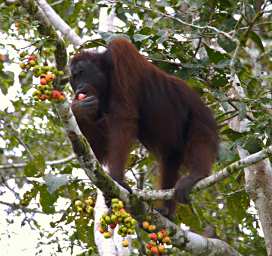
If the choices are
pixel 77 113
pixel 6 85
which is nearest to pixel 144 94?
pixel 77 113

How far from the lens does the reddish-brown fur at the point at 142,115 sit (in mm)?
5133

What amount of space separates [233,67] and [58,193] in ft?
5.81

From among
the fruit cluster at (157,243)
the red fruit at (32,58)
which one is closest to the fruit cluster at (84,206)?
the fruit cluster at (157,243)

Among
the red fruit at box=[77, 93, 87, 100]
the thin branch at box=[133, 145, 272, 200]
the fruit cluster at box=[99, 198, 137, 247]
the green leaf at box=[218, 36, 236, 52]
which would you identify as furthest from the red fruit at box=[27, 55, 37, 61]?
the green leaf at box=[218, 36, 236, 52]

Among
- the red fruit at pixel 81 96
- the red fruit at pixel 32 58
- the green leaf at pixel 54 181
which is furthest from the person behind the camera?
the red fruit at pixel 81 96

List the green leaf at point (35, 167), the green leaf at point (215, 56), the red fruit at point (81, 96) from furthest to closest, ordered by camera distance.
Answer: the red fruit at point (81, 96) → the green leaf at point (215, 56) → the green leaf at point (35, 167)

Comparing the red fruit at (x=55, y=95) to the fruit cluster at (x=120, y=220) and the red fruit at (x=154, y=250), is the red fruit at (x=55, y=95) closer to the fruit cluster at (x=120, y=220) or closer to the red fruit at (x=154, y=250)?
the fruit cluster at (x=120, y=220)

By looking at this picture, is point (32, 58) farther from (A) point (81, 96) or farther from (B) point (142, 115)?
(B) point (142, 115)

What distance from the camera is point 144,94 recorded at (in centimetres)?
547

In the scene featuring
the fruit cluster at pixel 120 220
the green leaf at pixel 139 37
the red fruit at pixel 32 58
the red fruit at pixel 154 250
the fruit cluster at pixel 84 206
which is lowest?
the red fruit at pixel 154 250

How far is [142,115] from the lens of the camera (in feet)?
18.2

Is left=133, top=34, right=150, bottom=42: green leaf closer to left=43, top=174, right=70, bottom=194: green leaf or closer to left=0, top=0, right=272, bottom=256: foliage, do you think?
left=0, top=0, right=272, bottom=256: foliage

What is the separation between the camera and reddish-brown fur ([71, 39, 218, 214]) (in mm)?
5133

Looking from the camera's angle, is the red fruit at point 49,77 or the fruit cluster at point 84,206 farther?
the fruit cluster at point 84,206
